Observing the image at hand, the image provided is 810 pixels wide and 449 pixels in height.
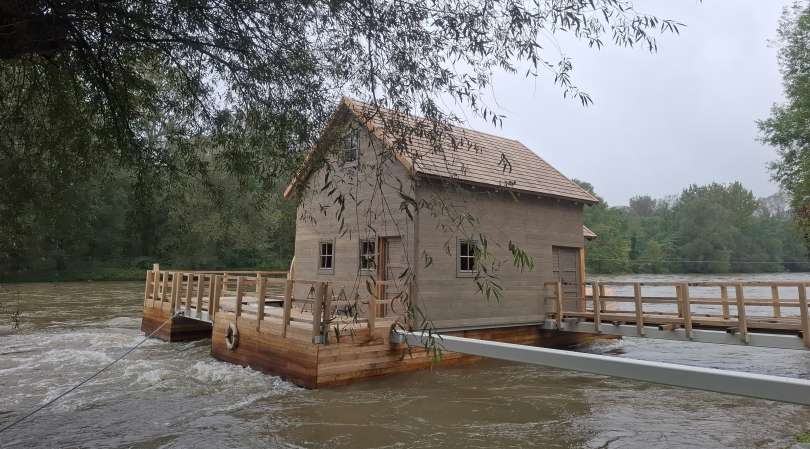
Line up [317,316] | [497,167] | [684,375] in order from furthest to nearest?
1. [497,167]
2. [317,316]
3. [684,375]

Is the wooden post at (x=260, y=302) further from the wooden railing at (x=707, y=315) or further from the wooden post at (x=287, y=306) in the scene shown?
the wooden railing at (x=707, y=315)

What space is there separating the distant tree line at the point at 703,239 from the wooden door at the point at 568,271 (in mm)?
51794

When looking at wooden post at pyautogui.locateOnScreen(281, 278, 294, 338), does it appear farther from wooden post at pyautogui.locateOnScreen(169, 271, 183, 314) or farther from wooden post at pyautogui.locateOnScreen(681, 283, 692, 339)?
wooden post at pyautogui.locateOnScreen(681, 283, 692, 339)

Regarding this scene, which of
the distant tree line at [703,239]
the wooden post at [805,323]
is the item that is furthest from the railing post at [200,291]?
the distant tree line at [703,239]

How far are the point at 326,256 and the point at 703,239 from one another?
71514mm

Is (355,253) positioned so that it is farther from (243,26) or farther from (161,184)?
(243,26)

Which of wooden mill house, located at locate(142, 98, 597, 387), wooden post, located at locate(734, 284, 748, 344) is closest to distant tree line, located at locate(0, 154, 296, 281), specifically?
wooden mill house, located at locate(142, 98, 597, 387)

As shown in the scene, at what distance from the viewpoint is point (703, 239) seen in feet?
226

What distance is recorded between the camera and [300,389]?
822 centimetres

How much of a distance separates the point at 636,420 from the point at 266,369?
6208 mm

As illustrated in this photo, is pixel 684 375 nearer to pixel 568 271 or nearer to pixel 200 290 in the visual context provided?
pixel 568 271

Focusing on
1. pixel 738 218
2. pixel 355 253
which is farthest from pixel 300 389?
pixel 738 218

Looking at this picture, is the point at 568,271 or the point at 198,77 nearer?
the point at 198,77

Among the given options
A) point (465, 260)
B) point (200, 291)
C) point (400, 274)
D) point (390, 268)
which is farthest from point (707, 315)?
point (200, 291)
